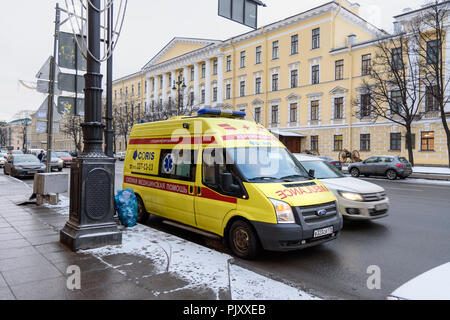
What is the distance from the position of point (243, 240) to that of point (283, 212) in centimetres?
80

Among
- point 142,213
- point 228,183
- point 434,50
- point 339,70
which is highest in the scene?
point 339,70

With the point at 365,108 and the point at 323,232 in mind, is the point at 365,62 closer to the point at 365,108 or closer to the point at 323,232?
the point at 365,108

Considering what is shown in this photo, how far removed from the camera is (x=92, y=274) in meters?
4.12

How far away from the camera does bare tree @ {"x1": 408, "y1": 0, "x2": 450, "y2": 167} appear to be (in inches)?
937

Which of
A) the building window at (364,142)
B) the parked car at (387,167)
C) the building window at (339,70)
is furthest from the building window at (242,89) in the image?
the parked car at (387,167)

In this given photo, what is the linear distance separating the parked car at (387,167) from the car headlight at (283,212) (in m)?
18.5

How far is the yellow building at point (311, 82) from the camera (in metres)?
30.8

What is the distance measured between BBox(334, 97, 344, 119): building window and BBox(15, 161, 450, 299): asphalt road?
89.0 ft

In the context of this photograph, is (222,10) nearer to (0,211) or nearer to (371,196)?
(371,196)

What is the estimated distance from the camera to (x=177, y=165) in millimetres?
6480

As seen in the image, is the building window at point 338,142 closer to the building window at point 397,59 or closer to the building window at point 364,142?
the building window at point 364,142

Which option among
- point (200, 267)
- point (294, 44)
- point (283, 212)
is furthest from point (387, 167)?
point (294, 44)
